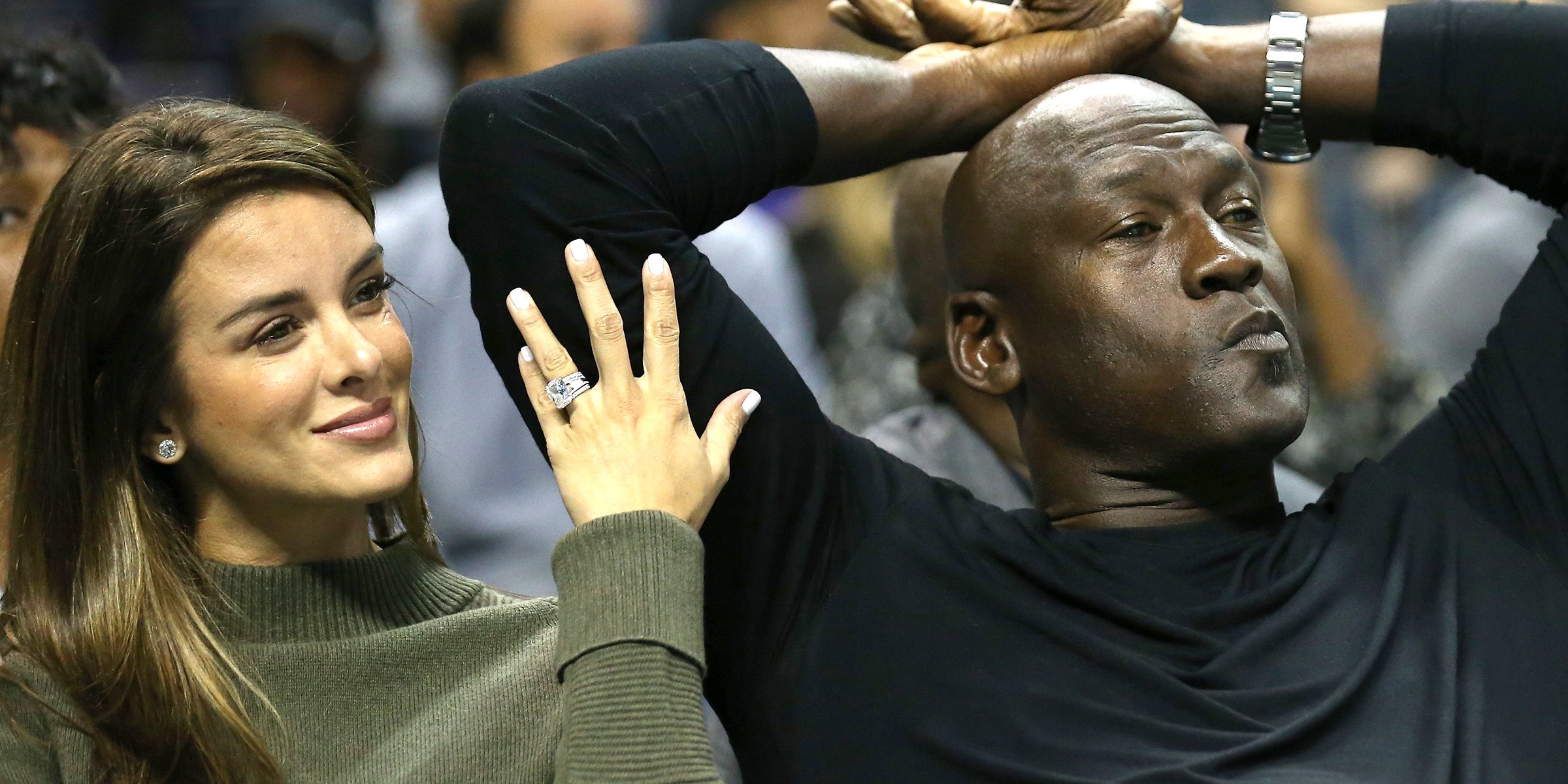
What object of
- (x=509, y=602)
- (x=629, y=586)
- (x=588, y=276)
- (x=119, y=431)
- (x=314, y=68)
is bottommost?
(x=314, y=68)

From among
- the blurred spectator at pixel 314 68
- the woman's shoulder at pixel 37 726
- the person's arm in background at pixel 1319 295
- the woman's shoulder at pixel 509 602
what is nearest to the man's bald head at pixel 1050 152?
the woman's shoulder at pixel 509 602

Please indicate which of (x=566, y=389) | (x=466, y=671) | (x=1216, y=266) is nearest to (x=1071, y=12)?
(x=1216, y=266)

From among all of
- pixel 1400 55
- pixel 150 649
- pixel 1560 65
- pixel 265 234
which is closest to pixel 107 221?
pixel 265 234

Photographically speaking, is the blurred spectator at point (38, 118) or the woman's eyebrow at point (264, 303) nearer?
the woman's eyebrow at point (264, 303)

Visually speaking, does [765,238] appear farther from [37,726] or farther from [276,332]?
[37,726]

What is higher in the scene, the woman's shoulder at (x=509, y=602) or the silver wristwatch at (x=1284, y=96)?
the silver wristwatch at (x=1284, y=96)

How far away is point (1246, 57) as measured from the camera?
7.22 ft

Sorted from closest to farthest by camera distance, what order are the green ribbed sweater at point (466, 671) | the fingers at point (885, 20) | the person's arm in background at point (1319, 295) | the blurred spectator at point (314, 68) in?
the green ribbed sweater at point (466, 671) < the fingers at point (885, 20) < the person's arm in background at point (1319, 295) < the blurred spectator at point (314, 68)

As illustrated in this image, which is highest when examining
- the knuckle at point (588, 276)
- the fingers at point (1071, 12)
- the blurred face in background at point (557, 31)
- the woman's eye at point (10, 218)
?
the fingers at point (1071, 12)

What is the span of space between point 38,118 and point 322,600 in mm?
919

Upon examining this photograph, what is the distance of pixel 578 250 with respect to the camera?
5.97 ft

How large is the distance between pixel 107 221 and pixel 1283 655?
4.44 ft

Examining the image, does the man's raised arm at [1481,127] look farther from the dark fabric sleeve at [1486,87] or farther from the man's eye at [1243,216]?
the man's eye at [1243,216]

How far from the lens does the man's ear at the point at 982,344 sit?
2.12 meters
